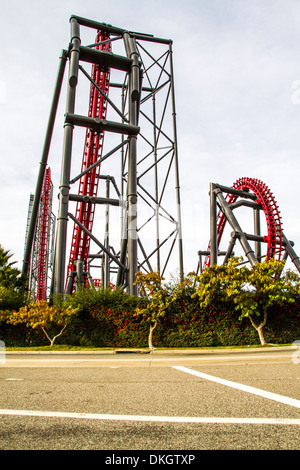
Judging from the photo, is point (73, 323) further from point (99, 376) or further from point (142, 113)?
point (142, 113)

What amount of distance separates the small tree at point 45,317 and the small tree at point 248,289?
5.08 m

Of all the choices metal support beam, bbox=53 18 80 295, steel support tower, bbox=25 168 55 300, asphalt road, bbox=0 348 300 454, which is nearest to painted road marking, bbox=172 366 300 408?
asphalt road, bbox=0 348 300 454

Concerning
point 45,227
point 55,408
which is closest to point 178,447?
point 55,408

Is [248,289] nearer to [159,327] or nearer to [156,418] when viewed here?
[159,327]

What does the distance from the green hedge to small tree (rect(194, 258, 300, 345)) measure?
44 centimetres

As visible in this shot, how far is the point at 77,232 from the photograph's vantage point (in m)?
22.0

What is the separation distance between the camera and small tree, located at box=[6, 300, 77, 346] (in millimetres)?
13039

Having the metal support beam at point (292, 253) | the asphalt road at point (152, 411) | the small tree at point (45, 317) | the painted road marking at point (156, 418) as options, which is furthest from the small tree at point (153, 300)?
the metal support beam at point (292, 253)

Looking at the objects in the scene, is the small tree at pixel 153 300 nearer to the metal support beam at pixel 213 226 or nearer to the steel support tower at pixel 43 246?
the metal support beam at pixel 213 226

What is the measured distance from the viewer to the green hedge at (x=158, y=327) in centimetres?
1345


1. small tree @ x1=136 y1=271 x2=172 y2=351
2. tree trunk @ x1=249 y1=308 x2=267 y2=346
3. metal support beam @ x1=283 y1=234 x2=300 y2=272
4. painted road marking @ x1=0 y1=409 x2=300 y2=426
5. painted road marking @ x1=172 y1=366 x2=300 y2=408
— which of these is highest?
metal support beam @ x1=283 y1=234 x2=300 y2=272

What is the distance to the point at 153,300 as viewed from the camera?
13.7 meters

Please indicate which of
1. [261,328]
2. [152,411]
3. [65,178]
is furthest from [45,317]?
[152,411]

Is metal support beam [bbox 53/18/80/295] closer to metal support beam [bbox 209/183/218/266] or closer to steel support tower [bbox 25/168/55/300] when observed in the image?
metal support beam [bbox 209/183/218/266]
